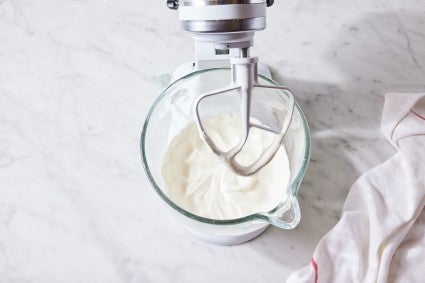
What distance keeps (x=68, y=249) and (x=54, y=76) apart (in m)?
0.25

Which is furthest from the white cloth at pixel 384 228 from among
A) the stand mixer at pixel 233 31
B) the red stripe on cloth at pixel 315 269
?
the stand mixer at pixel 233 31

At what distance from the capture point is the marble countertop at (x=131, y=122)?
22.3 inches

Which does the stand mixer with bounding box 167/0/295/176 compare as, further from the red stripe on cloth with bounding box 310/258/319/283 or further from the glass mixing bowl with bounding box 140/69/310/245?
the red stripe on cloth with bounding box 310/258/319/283

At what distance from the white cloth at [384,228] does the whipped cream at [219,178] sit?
93mm

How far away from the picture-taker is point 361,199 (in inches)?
22.4

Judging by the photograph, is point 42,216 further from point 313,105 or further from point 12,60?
point 313,105

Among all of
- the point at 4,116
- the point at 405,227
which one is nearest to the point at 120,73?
the point at 4,116

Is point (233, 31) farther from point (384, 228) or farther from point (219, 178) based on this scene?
point (384, 228)

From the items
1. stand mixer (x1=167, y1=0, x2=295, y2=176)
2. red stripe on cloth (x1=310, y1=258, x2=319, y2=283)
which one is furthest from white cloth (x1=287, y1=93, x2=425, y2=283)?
stand mixer (x1=167, y1=0, x2=295, y2=176)

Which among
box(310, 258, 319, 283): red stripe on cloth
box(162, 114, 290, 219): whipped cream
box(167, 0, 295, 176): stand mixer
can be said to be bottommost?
box(310, 258, 319, 283): red stripe on cloth

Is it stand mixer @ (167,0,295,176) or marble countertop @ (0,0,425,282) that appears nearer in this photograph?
stand mixer @ (167,0,295,176)

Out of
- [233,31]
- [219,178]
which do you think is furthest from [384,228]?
[233,31]

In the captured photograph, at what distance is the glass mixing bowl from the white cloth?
86 mm

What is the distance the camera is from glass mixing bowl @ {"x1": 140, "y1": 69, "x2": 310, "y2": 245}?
47cm
